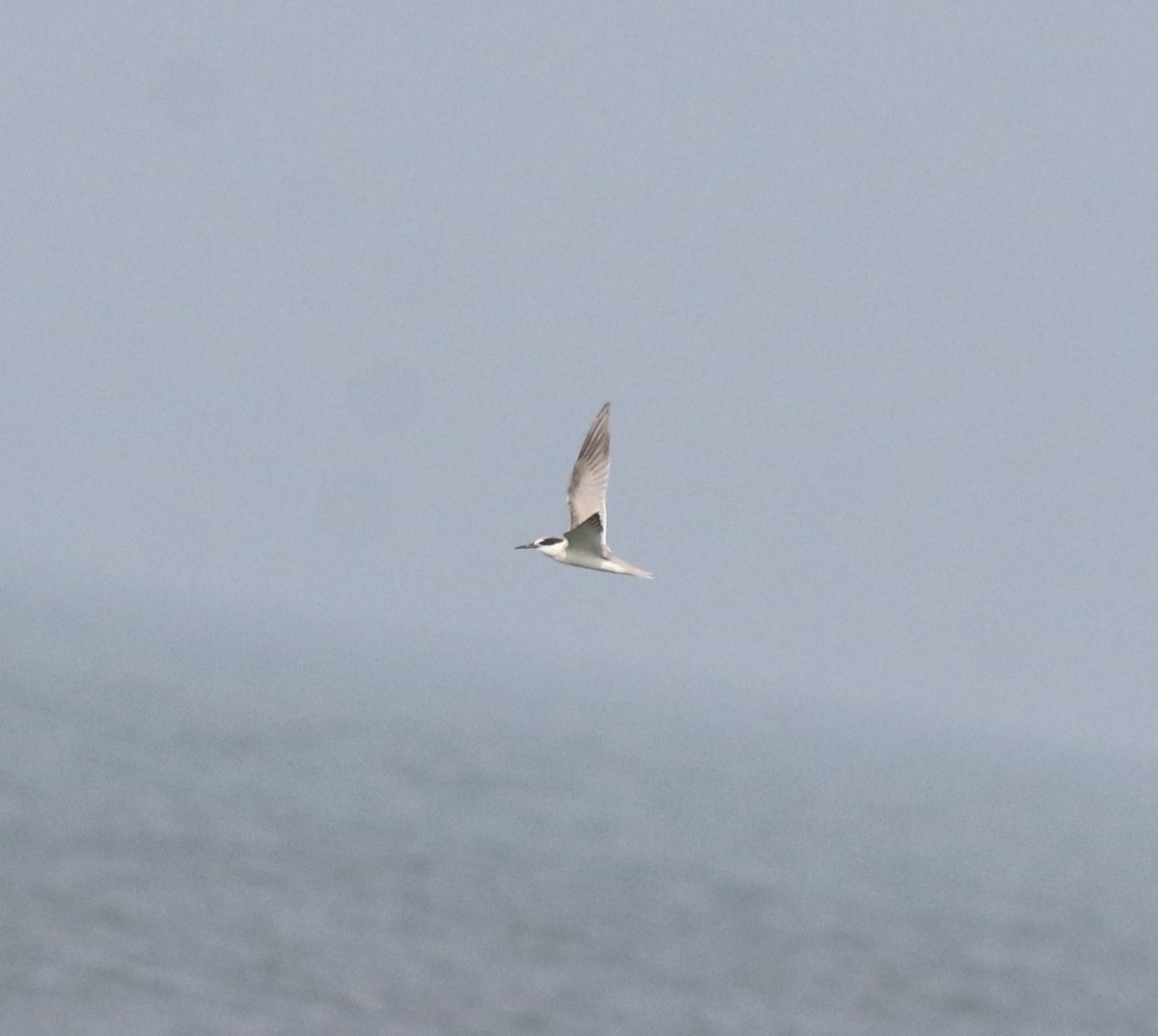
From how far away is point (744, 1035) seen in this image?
49.1m

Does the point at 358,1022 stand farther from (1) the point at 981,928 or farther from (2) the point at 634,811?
(2) the point at 634,811

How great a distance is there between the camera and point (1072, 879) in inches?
3659

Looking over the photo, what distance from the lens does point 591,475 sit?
84.6 ft

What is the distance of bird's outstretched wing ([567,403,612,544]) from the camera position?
25.7m

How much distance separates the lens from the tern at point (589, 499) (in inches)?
943

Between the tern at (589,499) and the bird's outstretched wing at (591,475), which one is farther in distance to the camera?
the bird's outstretched wing at (591,475)

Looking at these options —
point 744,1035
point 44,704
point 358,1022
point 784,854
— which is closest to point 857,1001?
point 744,1035

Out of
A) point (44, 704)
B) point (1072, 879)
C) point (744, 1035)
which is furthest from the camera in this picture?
point (44, 704)

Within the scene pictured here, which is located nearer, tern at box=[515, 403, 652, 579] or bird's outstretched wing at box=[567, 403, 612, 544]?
tern at box=[515, 403, 652, 579]

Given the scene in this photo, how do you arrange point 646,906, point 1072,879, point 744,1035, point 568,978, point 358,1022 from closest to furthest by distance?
point 358,1022 → point 744,1035 → point 568,978 → point 646,906 → point 1072,879

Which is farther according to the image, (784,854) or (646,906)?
(784,854)

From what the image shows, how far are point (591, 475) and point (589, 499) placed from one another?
319mm

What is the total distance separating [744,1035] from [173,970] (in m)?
14.2

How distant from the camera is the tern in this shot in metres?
23.9
